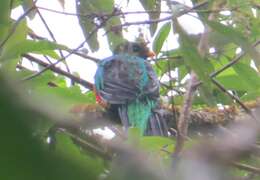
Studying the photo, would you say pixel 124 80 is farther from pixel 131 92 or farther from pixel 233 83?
pixel 233 83

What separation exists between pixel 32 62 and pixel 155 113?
1183 millimetres

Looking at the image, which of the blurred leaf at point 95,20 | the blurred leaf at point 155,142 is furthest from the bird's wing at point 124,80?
the blurred leaf at point 155,142

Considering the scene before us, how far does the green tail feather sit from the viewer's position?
15.8ft

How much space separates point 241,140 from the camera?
0.49 m

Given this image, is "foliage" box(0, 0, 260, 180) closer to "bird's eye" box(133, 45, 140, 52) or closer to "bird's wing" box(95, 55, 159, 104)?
"bird's wing" box(95, 55, 159, 104)

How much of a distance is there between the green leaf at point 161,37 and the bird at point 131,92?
773mm

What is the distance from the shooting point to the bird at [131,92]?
473 cm

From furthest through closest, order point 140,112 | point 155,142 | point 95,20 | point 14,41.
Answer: point 140,112, point 95,20, point 14,41, point 155,142

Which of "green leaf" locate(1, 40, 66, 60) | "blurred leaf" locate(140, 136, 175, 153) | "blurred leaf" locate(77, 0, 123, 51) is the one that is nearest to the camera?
"blurred leaf" locate(140, 136, 175, 153)

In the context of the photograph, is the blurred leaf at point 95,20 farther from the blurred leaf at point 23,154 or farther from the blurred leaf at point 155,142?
the blurred leaf at point 23,154

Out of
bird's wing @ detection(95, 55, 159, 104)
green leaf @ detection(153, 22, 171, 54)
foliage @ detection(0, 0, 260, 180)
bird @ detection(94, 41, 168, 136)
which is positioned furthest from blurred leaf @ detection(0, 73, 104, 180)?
bird's wing @ detection(95, 55, 159, 104)

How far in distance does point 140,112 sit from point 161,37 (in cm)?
165

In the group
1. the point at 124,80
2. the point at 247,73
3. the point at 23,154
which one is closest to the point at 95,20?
the point at 247,73

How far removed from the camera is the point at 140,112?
505cm
